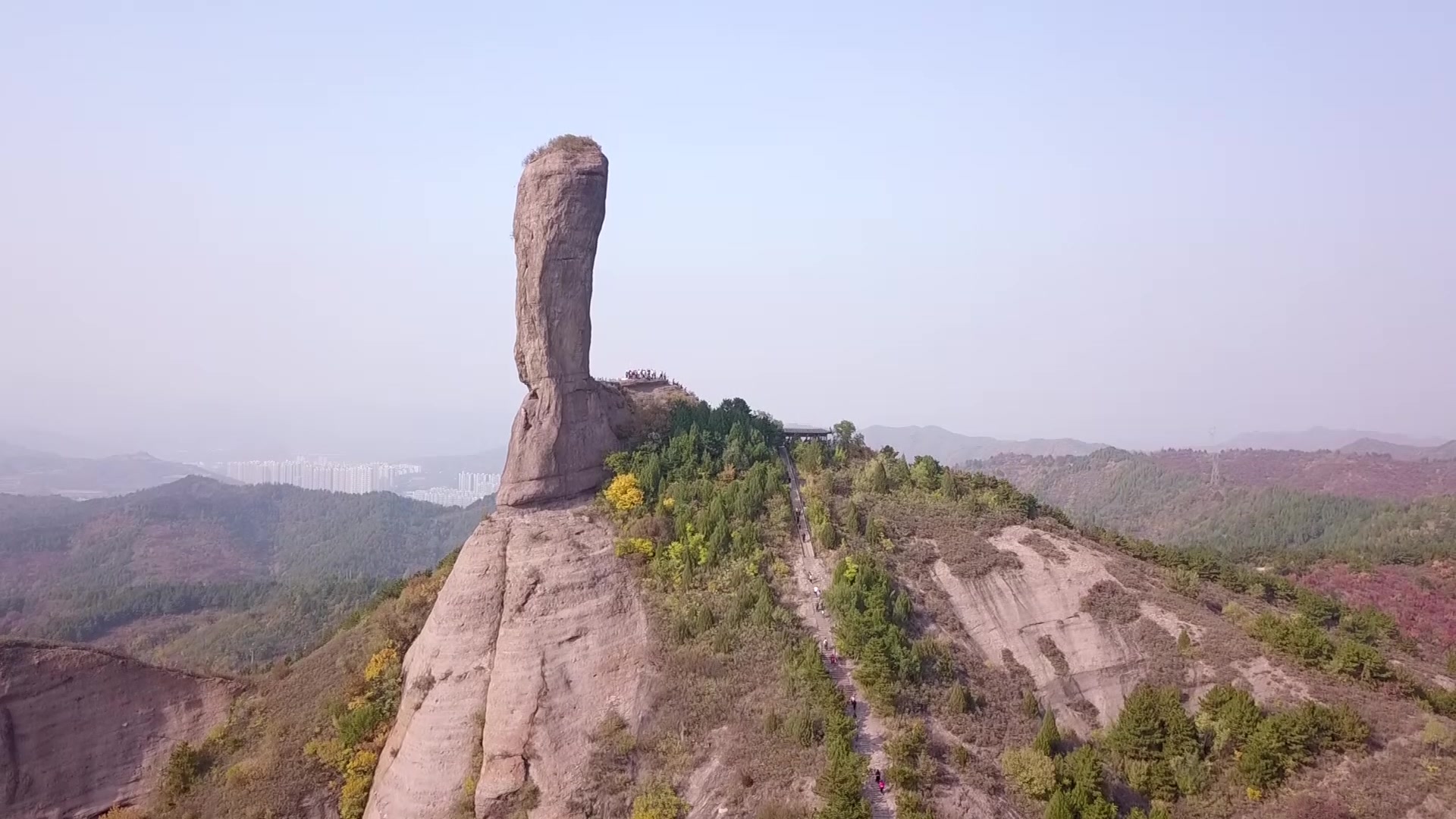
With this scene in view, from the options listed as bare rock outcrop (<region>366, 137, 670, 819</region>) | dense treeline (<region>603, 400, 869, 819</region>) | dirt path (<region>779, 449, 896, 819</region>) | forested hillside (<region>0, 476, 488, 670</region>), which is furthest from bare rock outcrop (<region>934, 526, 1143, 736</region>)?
forested hillside (<region>0, 476, 488, 670</region>)

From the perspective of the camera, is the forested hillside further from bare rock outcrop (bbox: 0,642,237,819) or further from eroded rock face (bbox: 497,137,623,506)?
eroded rock face (bbox: 497,137,623,506)

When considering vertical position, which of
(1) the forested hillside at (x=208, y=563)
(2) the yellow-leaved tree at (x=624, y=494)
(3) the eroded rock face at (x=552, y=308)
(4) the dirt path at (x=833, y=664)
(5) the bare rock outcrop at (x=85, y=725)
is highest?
(3) the eroded rock face at (x=552, y=308)

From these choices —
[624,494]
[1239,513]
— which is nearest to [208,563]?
[624,494]

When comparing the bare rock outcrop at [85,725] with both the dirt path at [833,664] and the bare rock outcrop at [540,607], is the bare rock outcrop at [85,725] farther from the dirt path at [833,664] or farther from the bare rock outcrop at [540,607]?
the dirt path at [833,664]

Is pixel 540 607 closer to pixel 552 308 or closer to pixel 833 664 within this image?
pixel 833 664

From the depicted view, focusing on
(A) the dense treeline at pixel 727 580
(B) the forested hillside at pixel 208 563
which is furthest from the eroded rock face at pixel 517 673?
(B) the forested hillside at pixel 208 563

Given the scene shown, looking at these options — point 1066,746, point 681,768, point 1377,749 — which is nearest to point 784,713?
point 681,768
